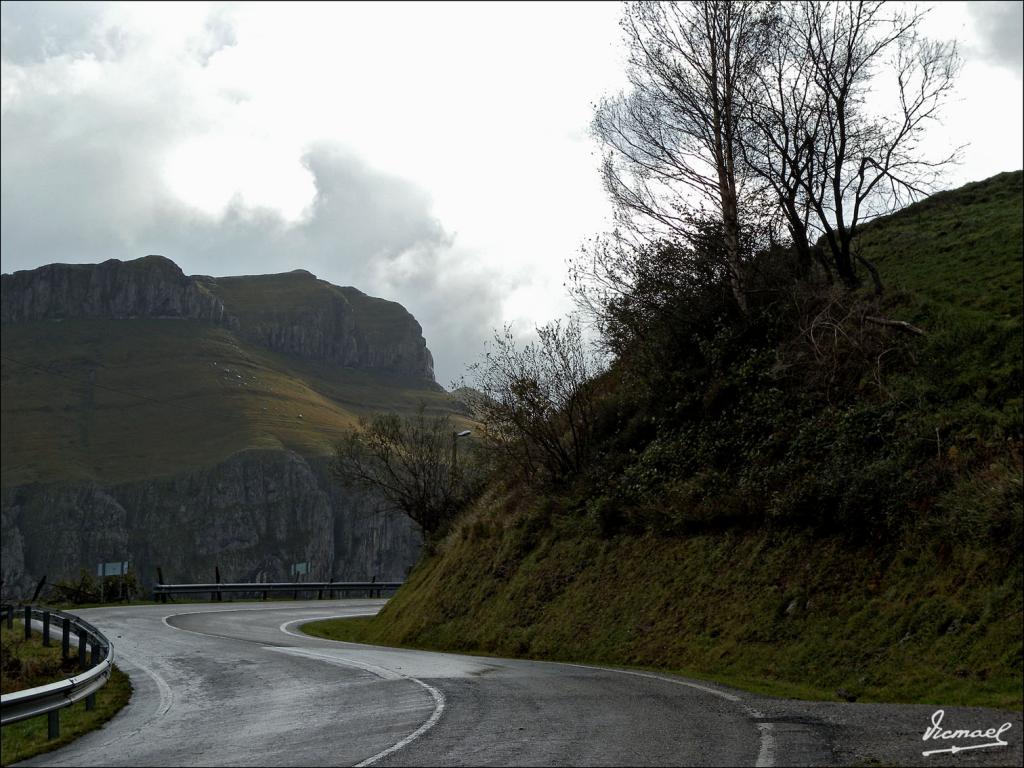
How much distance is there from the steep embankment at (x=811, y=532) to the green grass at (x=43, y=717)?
848 cm

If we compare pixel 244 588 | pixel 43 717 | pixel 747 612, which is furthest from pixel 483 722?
pixel 244 588

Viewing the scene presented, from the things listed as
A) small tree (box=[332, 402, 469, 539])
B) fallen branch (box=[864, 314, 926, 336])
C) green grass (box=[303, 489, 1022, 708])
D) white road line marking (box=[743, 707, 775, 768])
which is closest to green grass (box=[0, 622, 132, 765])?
A: white road line marking (box=[743, 707, 775, 768])

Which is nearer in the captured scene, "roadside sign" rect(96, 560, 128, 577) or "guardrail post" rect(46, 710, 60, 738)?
"guardrail post" rect(46, 710, 60, 738)

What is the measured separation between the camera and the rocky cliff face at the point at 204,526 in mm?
156125

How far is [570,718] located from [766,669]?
555 cm

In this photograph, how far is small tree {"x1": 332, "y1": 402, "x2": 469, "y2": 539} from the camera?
3978cm

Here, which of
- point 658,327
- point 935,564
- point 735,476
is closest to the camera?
point 935,564

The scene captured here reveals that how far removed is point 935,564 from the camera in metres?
13.7

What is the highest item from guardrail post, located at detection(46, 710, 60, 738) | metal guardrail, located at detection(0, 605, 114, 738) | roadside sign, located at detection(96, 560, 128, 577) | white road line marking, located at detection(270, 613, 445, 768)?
roadside sign, located at detection(96, 560, 128, 577)

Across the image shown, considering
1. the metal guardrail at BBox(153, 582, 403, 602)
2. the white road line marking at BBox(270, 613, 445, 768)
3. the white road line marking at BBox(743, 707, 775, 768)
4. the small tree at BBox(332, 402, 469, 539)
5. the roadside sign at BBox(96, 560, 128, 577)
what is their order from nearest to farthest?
the white road line marking at BBox(743, 707, 775, 768), the white road line marking at BBox(270, 613, 445, 768), the small tree at BBox(332, 402, 469, 539), the roadside sign at BBox(96, 560, 128, 577), the metal guardrail at BBox(153, 582, 403, 602)

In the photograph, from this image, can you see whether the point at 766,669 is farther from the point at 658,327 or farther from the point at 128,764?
the point at 658,327

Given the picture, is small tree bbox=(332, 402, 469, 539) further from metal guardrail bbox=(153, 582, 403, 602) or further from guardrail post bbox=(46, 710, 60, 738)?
guardrail post bbox=(46, 710, 60, 738)

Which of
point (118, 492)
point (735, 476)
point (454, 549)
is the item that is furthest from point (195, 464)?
point (735, 476)

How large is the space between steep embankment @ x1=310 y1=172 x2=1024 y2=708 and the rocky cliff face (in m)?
131
